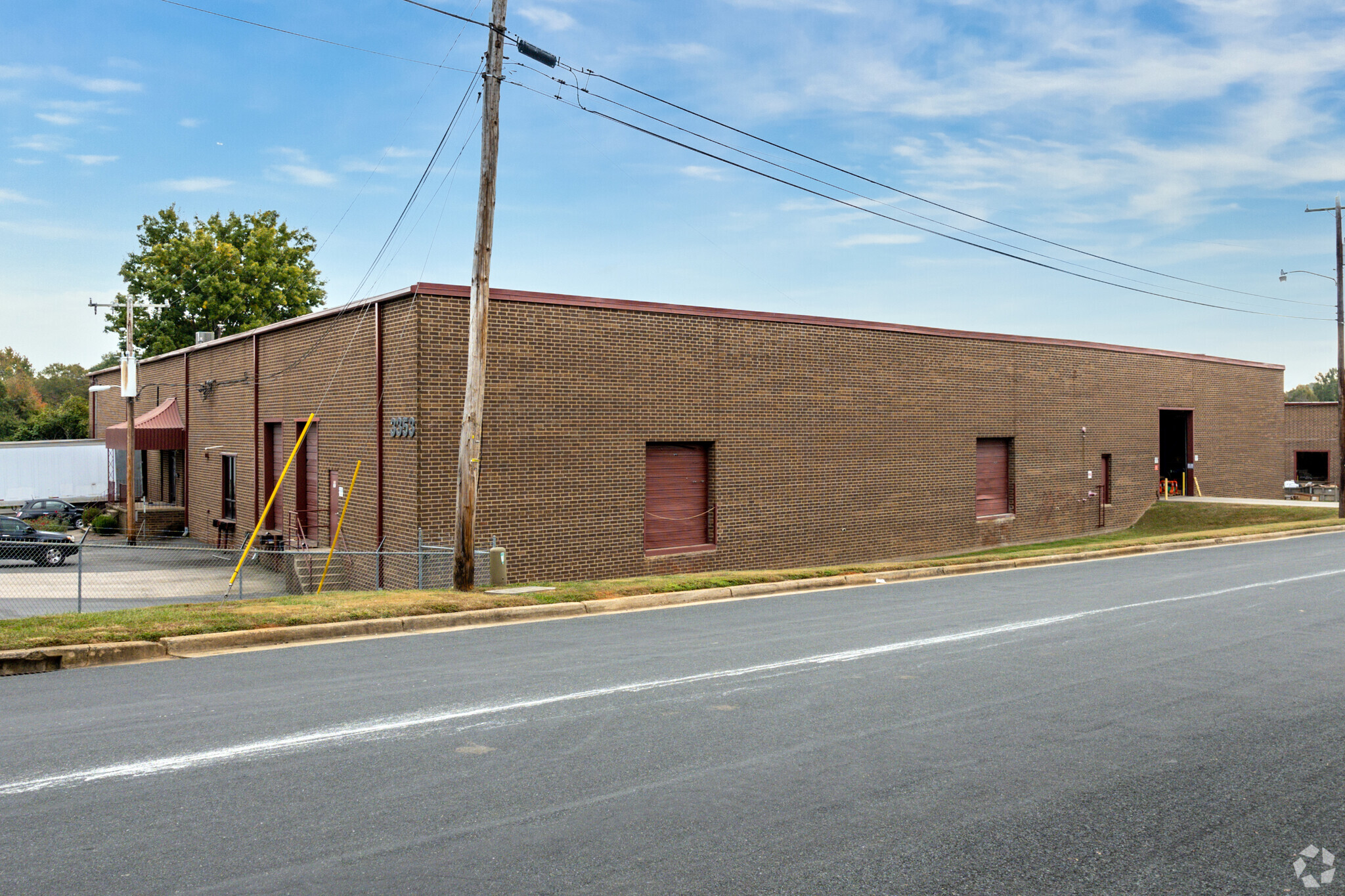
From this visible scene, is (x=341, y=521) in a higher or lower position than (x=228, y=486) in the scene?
lower

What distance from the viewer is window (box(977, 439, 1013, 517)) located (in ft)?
96.5

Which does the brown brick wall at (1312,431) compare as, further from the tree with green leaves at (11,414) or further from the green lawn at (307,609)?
the tree with green leaves at (11,414)

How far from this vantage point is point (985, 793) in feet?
19.7

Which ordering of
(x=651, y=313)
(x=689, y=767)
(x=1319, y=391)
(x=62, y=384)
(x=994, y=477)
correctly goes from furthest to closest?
(x=1319, y=391) → (x=62, y=384) → (x=994, y=477) → (x=651, y=313) → (x=689, y=767)

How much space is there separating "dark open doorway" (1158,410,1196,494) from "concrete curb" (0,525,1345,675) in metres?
22.7

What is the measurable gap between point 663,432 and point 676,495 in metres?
1.53

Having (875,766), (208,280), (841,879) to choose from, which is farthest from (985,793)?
(208,280)

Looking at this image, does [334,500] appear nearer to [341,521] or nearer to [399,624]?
[341,521]

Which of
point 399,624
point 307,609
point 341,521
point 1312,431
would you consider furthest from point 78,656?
point 1312,431

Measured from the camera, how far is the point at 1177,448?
40.7 metres

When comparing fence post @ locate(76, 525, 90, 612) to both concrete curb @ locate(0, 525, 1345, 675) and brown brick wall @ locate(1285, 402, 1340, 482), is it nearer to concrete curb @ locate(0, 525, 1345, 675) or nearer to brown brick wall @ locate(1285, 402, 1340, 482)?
concrete curb @ locate(0, 525, 1345, 675)

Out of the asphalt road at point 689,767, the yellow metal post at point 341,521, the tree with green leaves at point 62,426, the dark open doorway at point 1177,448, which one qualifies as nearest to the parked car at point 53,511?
the yellow metal post at point 341,521

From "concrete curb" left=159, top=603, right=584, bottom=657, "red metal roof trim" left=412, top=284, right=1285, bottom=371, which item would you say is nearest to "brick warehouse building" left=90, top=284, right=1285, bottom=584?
"red metal roof trim" left=412, top=284, right=1285, bottom=371

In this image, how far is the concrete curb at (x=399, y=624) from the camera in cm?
963
